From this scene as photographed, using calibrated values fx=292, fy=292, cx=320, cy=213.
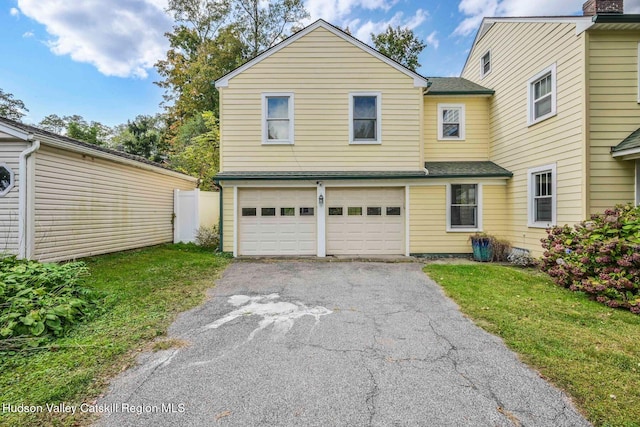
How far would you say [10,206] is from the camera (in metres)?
6.93

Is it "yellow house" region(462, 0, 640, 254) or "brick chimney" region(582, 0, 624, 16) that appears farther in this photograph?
"brick chimney" region(582, 0, 624, 16)

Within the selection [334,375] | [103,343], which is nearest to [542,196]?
[334,375]

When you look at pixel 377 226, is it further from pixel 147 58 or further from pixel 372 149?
pixel 147 58

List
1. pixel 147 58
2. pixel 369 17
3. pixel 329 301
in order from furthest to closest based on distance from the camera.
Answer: pixel 147 58, pixel 369 17, pixel 329 301

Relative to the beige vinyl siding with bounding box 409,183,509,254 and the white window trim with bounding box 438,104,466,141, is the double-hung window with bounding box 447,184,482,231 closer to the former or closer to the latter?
the beige vinyl siding with bounding box 409,183,509,254

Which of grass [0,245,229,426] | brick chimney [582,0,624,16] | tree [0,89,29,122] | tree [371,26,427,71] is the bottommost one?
grass [0,245,229,426]

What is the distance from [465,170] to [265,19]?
1887cm

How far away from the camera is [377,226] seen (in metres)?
9.42

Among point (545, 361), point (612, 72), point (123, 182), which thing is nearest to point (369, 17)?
point (612, 72)

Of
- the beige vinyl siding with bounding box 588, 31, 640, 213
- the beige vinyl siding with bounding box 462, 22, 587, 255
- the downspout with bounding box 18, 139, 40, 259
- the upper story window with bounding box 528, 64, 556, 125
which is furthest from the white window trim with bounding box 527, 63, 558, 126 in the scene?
the downspout with bounding box 18, 139, 40, 259

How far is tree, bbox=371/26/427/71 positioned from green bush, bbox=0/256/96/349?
70.0 ft

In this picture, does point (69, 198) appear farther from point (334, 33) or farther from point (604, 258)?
point (604, 258)

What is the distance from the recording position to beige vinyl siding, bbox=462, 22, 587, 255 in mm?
6852

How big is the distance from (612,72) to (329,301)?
328 inches
